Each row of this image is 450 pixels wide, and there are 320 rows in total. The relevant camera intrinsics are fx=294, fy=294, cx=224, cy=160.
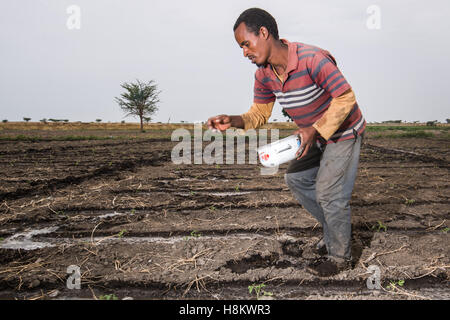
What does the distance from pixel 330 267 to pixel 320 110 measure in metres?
1.21

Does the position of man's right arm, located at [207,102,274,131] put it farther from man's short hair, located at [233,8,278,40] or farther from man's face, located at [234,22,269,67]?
man's short hair, located at [233,8,278,40]

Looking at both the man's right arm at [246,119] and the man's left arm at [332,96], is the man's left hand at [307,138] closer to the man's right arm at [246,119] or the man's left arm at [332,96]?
the man's left arm at [332,96]

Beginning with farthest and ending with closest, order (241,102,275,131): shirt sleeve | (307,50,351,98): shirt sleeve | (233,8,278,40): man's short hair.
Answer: (241,102,275,131): shirt sleeve
(233,8,278,40): man's short hair
(307,50,351,98): shirt sleeve

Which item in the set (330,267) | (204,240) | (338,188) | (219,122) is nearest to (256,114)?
(219,122)

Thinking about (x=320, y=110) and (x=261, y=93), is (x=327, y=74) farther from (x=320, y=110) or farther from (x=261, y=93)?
(x=261, y=93)

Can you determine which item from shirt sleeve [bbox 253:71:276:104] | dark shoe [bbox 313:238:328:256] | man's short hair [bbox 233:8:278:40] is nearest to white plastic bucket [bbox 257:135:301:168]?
shirt sleeve [bbox 253:71:276:104]

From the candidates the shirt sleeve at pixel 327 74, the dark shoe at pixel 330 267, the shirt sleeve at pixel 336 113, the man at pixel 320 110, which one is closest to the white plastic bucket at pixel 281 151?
the man at pixel 320 110

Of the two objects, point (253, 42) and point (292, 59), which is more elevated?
point (253, 42)

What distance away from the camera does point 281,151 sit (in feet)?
7.16

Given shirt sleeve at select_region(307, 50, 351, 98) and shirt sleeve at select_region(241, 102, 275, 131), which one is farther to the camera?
shirt sleeve at select_region(241, 102, 275, 131)

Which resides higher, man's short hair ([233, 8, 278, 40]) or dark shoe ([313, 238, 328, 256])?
man's short hair ([233, 8, 278, 40])

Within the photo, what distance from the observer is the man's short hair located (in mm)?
2070
